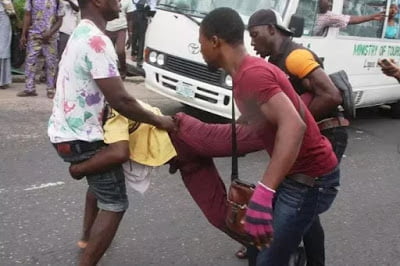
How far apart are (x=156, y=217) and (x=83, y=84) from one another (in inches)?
68.1

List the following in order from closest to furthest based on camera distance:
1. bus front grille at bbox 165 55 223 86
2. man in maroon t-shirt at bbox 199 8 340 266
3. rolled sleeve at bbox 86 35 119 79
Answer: man in maroon t-shirt at bbox 199 8 340 266
rolled sleeve at bbox 86 35 119 79
bus front grille at bbox 165 55 223 86

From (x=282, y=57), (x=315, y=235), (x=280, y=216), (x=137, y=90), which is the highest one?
(x=282, y=57)

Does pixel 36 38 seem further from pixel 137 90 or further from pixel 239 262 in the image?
pixel 239 262

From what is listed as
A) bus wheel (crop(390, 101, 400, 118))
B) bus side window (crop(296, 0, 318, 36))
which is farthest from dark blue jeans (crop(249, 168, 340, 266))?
bus wheel (crop(390, 101, 400, 118))

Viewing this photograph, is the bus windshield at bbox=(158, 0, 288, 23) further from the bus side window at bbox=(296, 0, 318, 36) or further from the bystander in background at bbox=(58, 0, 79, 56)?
the bystander in background at bbox=(58, 0, 79, 56)

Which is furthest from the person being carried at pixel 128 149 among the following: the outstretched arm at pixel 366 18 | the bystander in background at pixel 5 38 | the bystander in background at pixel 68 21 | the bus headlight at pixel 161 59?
the bystander in background at pixel 5 38

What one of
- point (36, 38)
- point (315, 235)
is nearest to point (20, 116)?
point (36, 38)

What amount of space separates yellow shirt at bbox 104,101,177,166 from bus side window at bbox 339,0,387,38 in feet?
15.5

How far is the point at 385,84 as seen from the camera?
8062mm

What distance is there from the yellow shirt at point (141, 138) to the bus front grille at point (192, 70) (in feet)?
11.1

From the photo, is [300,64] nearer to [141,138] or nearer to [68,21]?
[141,138]

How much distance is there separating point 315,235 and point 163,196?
6.03 ft

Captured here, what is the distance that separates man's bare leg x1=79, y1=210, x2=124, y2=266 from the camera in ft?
9.36

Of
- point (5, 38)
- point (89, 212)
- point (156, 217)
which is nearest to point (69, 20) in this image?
point (5, 38)
